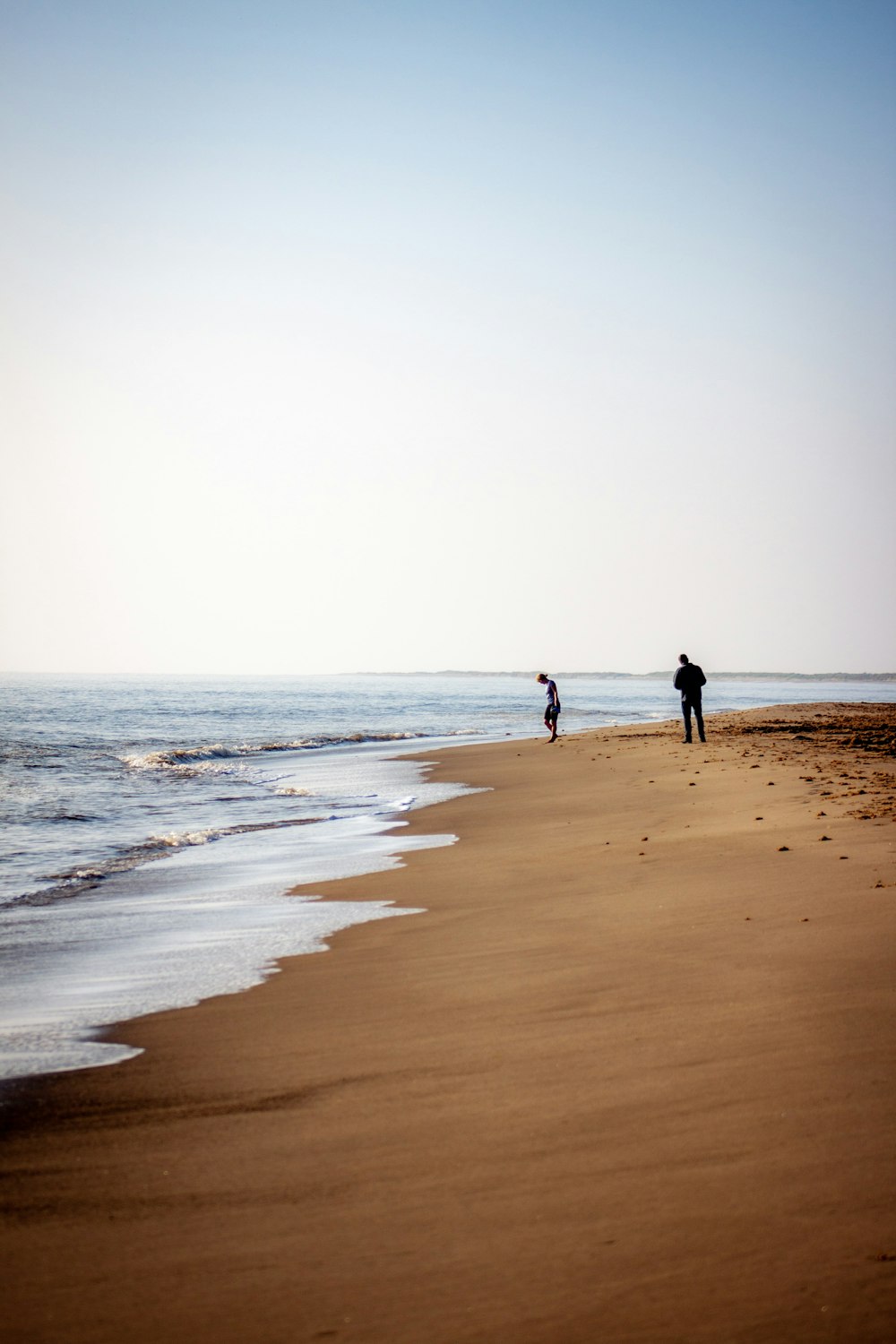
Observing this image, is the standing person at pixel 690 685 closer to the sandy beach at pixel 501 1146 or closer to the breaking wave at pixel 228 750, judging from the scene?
the breaking wave at pixel 228 750

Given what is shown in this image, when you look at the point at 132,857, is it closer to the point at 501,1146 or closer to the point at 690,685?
the point at 501,1146

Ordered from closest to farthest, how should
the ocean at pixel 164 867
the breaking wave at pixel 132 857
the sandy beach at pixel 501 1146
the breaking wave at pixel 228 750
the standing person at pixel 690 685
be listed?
1. the sandy beach at pixel 501 1146
2. the ocean at pixel 164 867
3. the breaking wave at pixel 132 857
4. the standing person at pixel 690 685
5. the breaking wave at pixel 228 750

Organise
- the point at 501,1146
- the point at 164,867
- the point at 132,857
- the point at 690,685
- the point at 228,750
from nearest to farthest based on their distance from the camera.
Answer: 1. the point at 501,1146
2. the point at 164,867
3. the point at 132,857
4. the point at 690,685
5. the point at 228,750

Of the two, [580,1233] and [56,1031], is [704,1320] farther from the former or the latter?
[56,1031]

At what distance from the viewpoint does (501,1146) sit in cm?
305

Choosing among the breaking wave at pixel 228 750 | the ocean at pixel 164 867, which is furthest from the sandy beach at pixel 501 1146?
the breaking wave at pixel 228 750

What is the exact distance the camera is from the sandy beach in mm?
2297

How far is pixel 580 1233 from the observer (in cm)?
255

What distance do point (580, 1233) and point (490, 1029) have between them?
162 centimetres

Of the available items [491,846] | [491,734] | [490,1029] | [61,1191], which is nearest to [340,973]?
[490,1029]

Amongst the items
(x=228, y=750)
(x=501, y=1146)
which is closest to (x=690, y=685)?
(x=228, y=750)

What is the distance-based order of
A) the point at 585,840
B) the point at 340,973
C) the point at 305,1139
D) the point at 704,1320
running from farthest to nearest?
the point at 585,840
the point at 340,973
the point at 305,1139
the point at 704,1320

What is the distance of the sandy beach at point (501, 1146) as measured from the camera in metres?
2.30

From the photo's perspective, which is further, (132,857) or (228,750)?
(228,750)
